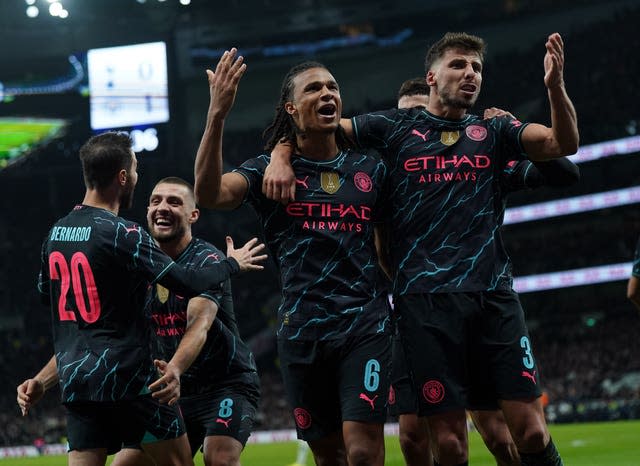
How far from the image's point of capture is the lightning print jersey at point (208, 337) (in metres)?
6.10

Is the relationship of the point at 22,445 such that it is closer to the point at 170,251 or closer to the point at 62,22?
the point at 62,22

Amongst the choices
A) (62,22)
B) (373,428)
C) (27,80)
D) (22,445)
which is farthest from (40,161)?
(373,428)

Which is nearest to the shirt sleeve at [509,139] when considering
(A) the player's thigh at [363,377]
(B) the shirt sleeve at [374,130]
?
(B) the shirt sleeve at [374,130]

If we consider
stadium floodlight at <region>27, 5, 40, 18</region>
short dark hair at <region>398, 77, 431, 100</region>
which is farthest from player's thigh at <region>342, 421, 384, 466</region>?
stadium floodlight at <region>27, 5, 40, 18</region>

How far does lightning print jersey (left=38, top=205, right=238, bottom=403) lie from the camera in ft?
15.6

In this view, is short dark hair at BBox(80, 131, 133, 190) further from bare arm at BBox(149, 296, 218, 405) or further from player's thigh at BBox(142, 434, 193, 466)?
player's thigh at BBox(142, 434, 193, 466)

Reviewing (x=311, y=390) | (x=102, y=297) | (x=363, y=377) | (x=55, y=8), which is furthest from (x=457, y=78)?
(x=55, y=8)

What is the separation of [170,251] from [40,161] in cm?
2844

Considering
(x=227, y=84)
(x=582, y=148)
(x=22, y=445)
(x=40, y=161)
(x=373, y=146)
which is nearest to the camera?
(x=227, y=84)

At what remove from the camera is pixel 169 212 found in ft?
20.8

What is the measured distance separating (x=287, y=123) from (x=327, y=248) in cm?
94

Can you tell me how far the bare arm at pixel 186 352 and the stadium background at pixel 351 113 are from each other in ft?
73.8

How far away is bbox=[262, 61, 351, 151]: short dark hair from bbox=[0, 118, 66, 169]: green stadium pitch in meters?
28.4

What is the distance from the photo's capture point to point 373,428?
478cm
